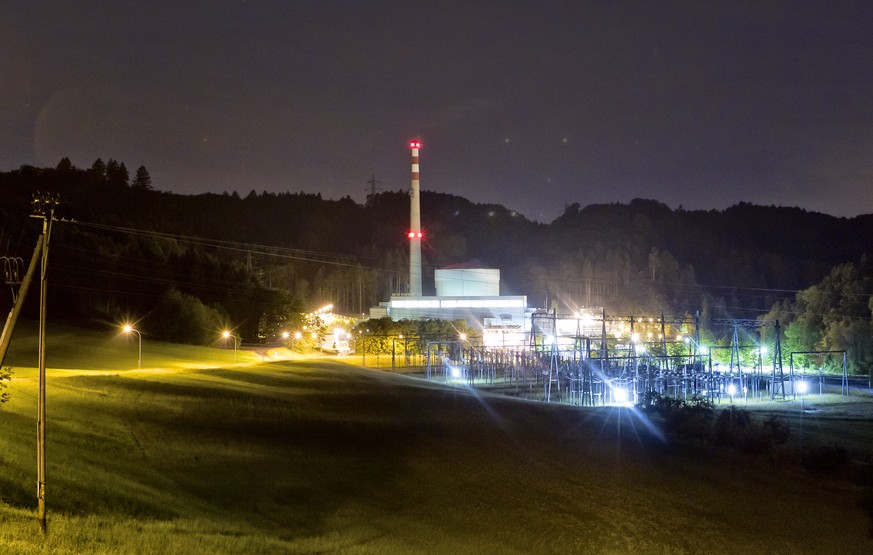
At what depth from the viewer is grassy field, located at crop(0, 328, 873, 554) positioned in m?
13.1

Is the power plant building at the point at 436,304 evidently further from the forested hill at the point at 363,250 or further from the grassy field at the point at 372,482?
the grassy field at the point at 372,482

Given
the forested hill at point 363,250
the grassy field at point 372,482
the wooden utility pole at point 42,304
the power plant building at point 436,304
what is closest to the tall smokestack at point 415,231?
the power plant building at point 436,304

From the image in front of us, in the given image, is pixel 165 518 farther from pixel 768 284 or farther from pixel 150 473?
pixel 768 284

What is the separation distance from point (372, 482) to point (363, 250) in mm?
138222

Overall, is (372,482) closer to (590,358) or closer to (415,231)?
(590,358)

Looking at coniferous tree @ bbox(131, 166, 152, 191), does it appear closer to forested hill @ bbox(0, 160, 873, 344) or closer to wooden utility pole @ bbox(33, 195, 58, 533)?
forested hill @ bbox(0, 160, 873, 344)

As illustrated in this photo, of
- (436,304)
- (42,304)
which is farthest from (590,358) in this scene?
(436,304)

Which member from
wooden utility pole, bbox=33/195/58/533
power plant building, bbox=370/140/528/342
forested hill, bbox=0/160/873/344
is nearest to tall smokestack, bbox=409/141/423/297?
power plant building, bbox=370/140/528/342

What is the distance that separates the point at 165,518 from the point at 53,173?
437ft

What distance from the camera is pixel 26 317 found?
198 feet

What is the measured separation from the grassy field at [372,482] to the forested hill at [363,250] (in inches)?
1770

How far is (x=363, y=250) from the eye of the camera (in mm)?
155125

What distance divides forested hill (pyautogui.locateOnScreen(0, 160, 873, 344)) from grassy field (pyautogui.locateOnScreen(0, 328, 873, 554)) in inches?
1770

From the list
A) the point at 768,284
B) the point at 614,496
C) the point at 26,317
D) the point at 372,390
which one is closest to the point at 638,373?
the point at 372,390
